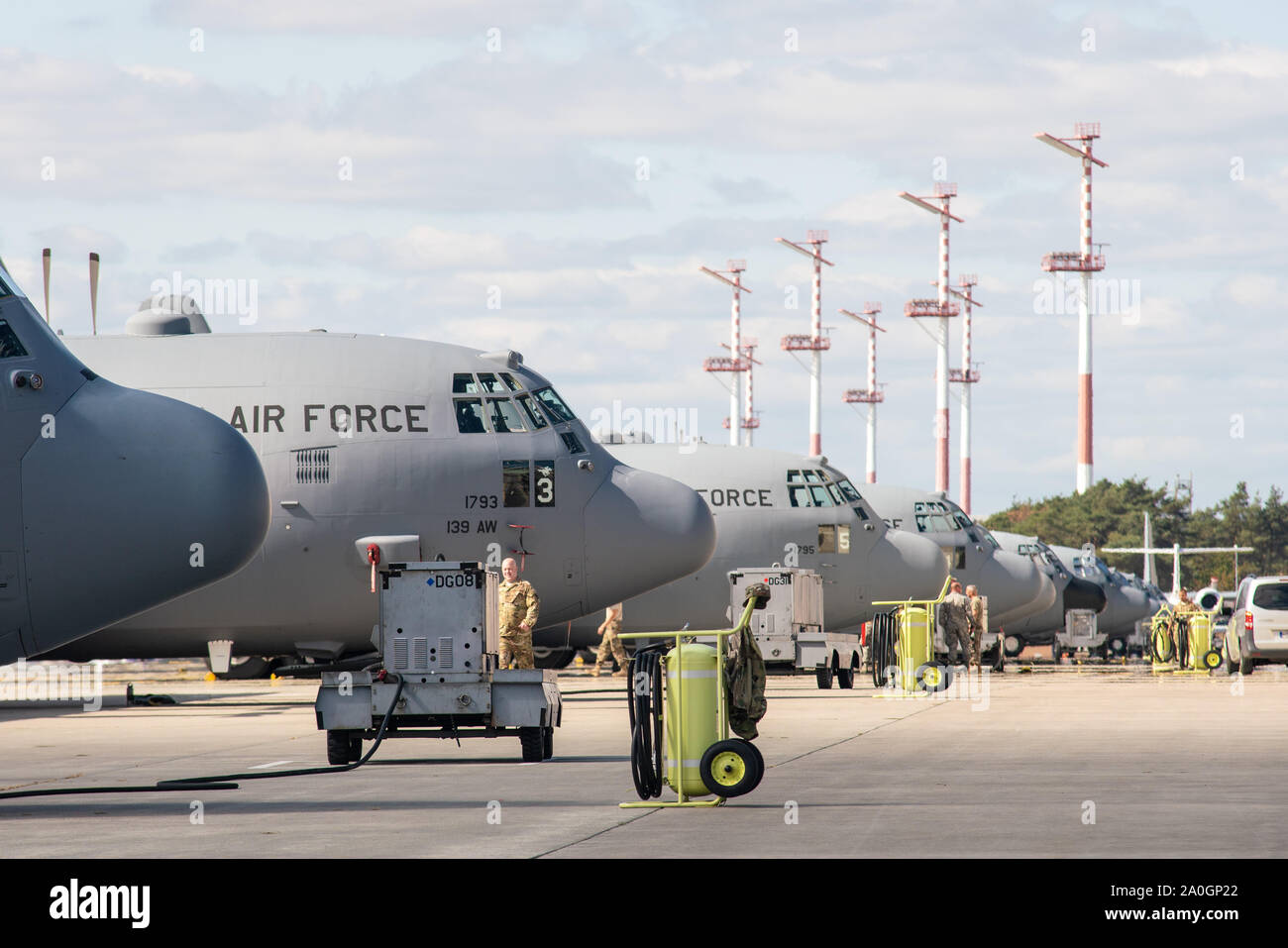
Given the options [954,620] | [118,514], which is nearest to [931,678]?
[954,620]

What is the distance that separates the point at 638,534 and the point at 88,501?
15031 mm

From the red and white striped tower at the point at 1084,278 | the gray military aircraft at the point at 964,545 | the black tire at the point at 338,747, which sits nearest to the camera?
the black tire at the point at 338,747

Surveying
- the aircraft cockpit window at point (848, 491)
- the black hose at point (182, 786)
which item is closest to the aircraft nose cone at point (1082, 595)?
the aircraft cockpit window at point (848, 491)

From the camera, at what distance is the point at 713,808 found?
13.5 m

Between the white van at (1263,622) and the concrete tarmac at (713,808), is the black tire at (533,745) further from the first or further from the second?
the white van at (1263,622)

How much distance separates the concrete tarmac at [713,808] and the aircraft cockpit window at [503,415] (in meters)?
4.32

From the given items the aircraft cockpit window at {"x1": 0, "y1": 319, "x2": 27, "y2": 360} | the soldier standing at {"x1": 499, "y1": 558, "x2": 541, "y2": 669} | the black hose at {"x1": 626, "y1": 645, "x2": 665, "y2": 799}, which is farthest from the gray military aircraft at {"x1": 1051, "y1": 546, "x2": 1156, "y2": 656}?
the aircraft cockpit window at {"x1": 0, "y1": 319, "x2": 27, "y2": 360}

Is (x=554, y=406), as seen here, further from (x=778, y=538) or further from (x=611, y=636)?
(x=778, y=538)

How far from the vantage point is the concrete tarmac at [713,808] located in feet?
37.3

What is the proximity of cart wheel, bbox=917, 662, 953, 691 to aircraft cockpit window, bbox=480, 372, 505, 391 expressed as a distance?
A: 391 inches

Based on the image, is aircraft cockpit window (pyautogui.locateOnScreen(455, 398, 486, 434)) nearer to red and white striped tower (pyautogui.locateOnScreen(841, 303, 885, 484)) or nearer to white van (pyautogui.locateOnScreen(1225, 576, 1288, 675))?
white van (pyautogui.locateOnScreen(1225, 576, 1288, 675))

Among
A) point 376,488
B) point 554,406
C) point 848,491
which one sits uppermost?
point 554,406

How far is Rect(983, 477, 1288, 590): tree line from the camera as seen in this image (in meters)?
148
